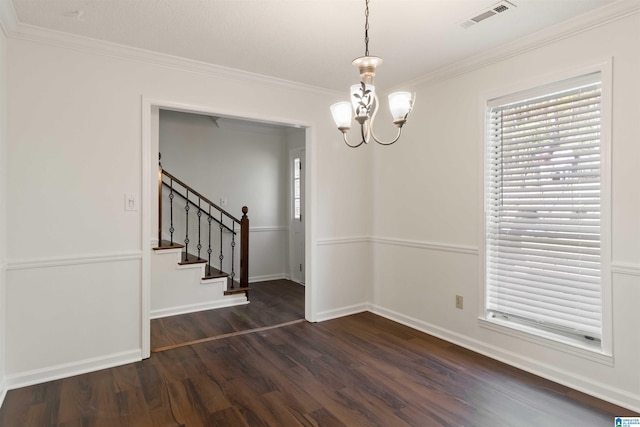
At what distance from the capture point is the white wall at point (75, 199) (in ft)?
8.39

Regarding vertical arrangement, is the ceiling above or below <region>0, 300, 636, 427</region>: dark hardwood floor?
above

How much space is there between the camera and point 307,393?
2475 millimetres

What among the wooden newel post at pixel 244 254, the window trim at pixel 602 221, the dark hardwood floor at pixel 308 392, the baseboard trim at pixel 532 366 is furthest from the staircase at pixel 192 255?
the window trim at pixel 602 221

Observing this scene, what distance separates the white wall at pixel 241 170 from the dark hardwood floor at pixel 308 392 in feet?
8.72

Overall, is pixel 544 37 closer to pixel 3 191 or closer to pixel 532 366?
pixel 532 366

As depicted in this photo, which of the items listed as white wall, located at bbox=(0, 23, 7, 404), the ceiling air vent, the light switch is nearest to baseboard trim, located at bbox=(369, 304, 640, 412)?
the ceiling air vent

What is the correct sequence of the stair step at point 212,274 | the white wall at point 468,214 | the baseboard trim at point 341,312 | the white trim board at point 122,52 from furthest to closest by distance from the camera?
the stair step at point 212,274 < the baseboard trim at point 341,312 < the white trim board at point 122,52 < the white wall at point 468,214

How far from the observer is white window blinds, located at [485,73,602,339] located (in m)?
2.47

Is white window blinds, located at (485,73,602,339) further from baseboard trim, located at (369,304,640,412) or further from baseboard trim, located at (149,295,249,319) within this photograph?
baseboard trim, located at (149,295,249,319)

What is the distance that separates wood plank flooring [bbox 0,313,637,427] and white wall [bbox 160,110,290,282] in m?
2.66

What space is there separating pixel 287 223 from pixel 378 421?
4.25 meters

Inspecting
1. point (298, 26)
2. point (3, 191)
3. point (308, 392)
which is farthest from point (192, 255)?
point (298, 26)

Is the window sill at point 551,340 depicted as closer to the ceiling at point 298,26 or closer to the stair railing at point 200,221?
the ceiling at point 298,26

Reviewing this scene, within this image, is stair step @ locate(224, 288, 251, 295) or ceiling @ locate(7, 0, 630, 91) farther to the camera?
stair step @ locate(224, 288, 251, 295)
